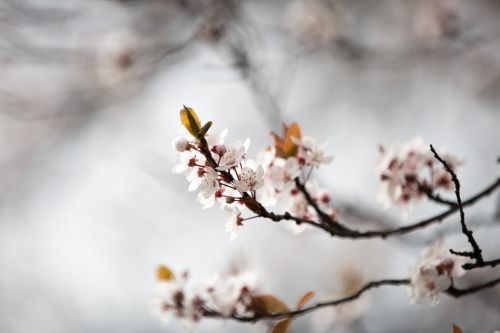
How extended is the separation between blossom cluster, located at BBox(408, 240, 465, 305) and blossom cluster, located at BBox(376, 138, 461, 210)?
23 centimetres

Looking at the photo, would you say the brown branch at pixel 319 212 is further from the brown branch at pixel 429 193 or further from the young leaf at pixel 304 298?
the brown branch at pixel 429 193

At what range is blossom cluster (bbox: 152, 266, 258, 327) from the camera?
1.45 meters

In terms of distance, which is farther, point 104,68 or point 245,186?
point 104,68

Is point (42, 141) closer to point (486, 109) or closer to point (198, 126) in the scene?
point (486, 109)

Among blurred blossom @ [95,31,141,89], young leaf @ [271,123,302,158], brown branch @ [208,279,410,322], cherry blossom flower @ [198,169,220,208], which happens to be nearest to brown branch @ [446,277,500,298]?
brown branch @ [208,279,410,322]

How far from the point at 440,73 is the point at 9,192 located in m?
4.70

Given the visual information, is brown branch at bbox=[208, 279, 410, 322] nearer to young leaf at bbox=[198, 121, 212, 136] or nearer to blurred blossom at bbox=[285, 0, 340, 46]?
young leaf at bbox=[198, 121, 212, 136]

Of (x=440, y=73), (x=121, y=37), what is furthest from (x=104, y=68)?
(x=440, y=73)

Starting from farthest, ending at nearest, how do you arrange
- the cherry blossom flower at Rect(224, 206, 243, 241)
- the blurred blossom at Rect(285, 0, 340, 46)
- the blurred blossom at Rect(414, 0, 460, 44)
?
the blurred blossom at Rect(285, 0, 340, 46), the blurred blossom at Rect(414, 0, 460, 44), the cherry blossom flower at Rect(224, 206, 243, 241)

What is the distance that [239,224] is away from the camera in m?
1.18

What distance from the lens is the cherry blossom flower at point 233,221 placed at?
116 centimetres

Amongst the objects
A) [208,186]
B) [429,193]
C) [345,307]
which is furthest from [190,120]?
[345,307]

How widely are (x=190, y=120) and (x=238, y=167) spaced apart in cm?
19

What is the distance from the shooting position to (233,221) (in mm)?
1167
